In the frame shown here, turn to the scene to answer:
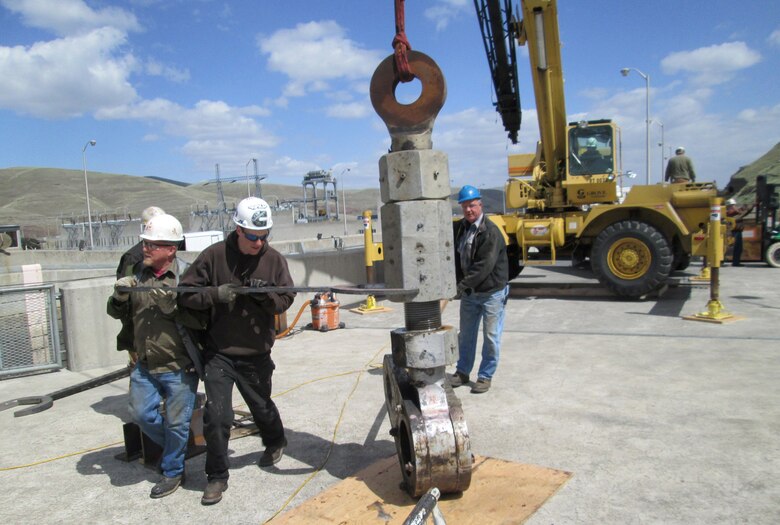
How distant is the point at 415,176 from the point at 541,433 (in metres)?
2.28

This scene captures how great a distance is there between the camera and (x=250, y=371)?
3.62 metres

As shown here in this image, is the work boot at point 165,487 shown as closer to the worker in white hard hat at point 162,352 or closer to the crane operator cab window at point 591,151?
the worker in white hard hat at point 162,352

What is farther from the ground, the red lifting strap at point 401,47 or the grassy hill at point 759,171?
the grassy hill at point 759,171

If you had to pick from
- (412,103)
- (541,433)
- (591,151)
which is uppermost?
(591,151)

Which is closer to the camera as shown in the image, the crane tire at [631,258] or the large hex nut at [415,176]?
the large hex nut at [415,176]

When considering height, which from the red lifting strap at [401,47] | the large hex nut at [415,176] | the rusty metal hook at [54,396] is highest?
the red lifting strap at [401,47]

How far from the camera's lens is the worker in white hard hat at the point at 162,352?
11.3ft

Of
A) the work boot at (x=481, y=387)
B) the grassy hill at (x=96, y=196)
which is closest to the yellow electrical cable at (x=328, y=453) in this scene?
the work boot at (x=481, y=387)

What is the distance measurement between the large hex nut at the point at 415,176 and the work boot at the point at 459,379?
2.59 meters

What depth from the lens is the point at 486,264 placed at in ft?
16.5

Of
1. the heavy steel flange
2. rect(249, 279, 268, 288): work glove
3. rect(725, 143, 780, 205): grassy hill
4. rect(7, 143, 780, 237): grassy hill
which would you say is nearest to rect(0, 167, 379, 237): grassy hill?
rect(7, 143, 780, 237): grassy hill

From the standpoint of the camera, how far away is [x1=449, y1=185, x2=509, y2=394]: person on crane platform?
5090 mm

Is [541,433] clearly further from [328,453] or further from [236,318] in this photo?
[236,318]

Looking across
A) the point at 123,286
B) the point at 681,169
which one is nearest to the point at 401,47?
the point at 123,286
